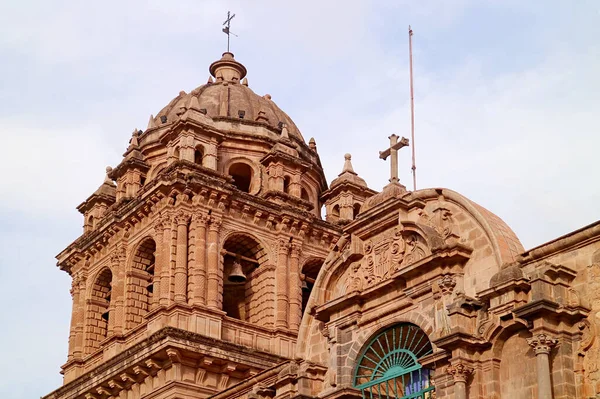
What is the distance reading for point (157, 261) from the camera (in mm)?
31719

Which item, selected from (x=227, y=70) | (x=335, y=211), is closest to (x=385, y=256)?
(x=335, y=211)

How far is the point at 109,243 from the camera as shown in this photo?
3462 cm

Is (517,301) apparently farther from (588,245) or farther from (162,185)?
(162,185)

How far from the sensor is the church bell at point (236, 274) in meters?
32.3

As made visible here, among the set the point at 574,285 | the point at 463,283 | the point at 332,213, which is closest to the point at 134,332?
the point at 332,213

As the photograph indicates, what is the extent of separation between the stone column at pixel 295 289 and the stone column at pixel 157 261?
12.5 feet

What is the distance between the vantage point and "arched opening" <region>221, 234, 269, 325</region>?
1289 inches

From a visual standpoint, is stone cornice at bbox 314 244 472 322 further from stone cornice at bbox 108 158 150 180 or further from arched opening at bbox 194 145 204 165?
stone cornice at bbox 108 158 150 180

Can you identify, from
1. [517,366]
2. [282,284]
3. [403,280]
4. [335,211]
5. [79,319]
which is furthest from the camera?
[335,211]

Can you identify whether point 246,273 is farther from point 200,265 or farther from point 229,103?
point 229,103

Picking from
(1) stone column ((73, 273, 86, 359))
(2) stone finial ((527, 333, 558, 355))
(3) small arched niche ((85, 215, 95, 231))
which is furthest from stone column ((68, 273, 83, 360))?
(2) stone finial ((527, 333, 558, 355))

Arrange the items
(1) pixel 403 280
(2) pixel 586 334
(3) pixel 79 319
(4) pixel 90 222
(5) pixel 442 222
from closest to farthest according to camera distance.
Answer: (2) pixel 586 334, (5) pixel 442 222, (1) pixel 403 280, (3) pixel 79 319, (4) pixel 90 222

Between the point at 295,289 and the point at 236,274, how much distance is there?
6.09 feet

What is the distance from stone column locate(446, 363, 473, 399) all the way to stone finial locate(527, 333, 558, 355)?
1.56m
